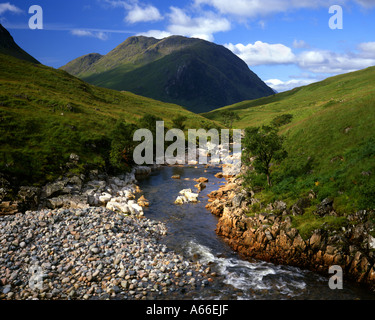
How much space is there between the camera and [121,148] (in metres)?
65.2

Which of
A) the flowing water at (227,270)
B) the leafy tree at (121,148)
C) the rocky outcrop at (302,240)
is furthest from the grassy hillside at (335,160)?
the leafy tree at (121,148)

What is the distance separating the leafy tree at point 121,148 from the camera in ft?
200

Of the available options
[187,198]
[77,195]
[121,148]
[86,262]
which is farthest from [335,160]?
[121,148]

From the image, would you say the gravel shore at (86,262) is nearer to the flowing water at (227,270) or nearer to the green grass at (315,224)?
the flowing water at (227,270)

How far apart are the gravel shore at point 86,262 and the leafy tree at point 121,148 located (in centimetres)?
2789

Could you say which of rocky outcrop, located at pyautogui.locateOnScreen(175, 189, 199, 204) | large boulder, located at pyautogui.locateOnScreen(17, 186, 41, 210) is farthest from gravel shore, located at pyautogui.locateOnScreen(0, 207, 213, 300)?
rocky outcrop, located at pyautogui.locateOnScreen(175, 189, 199, 204)

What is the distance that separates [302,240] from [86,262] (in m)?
22.8

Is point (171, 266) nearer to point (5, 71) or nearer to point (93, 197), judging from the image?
point (93, 197)

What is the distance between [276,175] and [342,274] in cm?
1971

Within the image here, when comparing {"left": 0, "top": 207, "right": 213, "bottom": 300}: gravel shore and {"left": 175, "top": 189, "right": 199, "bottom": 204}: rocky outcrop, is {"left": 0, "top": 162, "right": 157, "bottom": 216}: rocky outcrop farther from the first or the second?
{"left": 175, "top": 189, "right": 199, "bottom": 204}: rocky outcrop

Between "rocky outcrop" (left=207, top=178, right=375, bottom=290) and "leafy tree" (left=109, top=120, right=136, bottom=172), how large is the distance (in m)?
34.2

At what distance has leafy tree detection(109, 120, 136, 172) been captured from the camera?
200 ft

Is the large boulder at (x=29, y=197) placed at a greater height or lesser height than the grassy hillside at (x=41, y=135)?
lesser

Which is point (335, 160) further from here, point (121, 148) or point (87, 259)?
point (121, 148)
